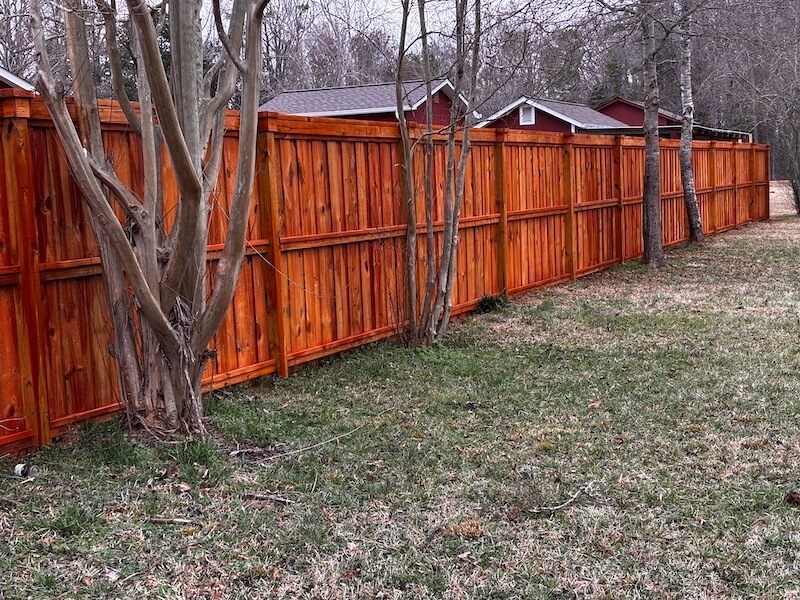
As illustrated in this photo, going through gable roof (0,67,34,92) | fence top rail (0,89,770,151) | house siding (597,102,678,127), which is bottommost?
fence top rail (0,89,770,151)

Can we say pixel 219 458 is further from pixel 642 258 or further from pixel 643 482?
pixel 642 258

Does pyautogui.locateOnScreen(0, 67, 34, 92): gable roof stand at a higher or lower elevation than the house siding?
lower

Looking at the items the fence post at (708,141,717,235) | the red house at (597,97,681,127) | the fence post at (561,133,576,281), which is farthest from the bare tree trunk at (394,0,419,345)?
the red house at (597,97,681,127)

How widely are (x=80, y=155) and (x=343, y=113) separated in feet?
56.2

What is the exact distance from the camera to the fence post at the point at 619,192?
40.6 feet

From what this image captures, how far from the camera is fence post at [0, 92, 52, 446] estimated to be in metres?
4.25

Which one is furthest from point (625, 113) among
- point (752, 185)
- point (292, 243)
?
point (292, 243)

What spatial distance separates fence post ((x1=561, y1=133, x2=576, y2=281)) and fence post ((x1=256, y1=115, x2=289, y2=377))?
555cm

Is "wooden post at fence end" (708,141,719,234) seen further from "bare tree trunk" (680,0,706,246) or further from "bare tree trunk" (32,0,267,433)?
"bare tree trunk" (32,0,267,433)

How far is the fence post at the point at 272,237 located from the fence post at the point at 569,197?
5553 millimetres

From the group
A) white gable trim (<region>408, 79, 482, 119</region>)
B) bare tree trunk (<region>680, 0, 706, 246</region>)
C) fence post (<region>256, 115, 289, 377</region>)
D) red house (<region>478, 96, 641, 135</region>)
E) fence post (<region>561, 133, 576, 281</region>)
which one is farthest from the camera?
red house (<region>478, 96, 641, 135</region>)

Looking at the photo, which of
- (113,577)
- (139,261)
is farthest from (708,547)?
→ (139,261)

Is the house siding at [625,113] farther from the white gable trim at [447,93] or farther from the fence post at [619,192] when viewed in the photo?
the fence post at [619,192]

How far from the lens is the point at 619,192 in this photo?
12.5 metres
